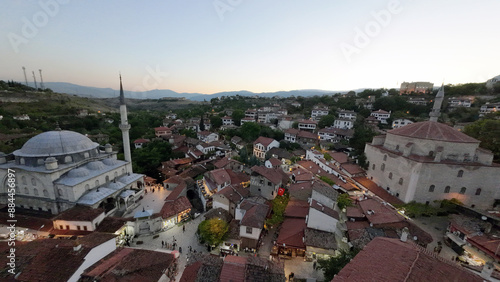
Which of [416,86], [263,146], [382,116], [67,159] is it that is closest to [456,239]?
A: [263,146]

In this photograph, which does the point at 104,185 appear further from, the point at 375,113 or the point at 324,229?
the point at 375,113

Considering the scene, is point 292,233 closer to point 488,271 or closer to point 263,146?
point 488,271

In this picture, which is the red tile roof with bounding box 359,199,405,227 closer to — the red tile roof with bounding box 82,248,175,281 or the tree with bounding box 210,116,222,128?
the red tile roof with bounding box 82,248,175,281

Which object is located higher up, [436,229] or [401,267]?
Result: [401,267]

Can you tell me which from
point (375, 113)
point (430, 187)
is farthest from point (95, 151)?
point (375, 113)

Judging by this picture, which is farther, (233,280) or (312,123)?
(312,123)

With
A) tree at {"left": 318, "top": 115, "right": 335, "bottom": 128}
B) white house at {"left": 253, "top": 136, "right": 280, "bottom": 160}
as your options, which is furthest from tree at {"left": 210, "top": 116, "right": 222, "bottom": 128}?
tree at {"left": 318, "top": 115, "right": 335, "bottom": 128}
